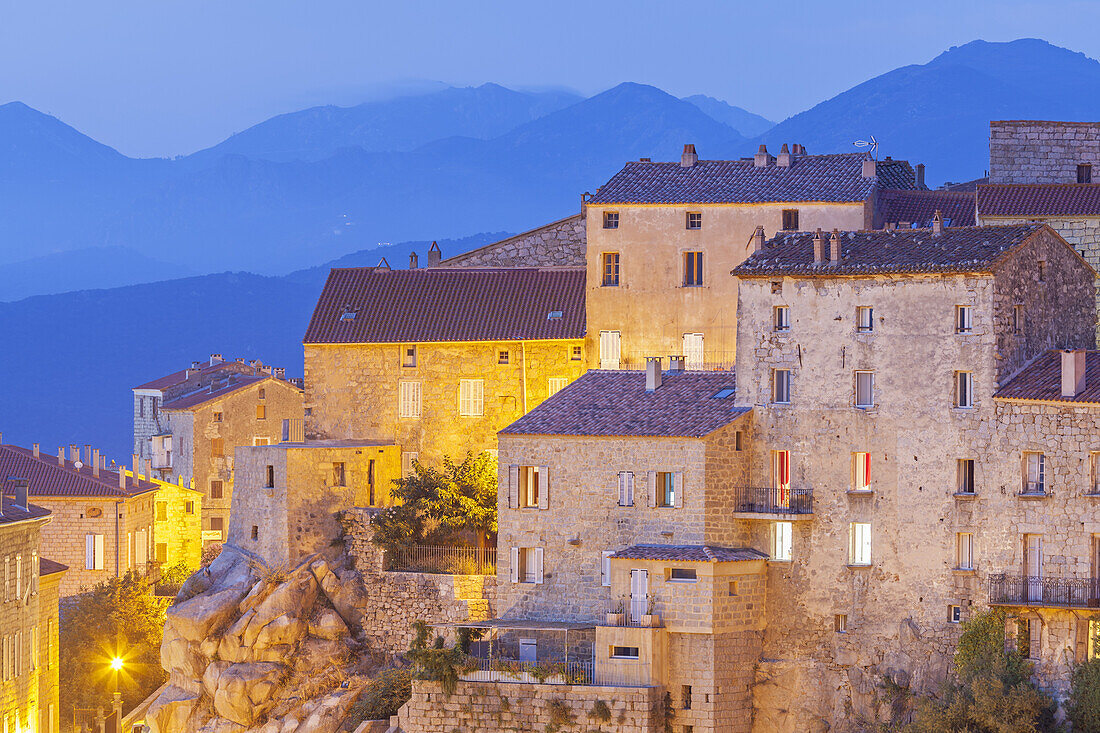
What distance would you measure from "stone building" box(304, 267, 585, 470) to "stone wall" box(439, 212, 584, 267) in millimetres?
3041

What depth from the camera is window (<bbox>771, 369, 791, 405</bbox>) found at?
55406 mm

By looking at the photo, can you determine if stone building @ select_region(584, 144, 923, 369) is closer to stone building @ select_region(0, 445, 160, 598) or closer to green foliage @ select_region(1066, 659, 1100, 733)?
green foliage @ select_region(1066, 659, 1100, 733)

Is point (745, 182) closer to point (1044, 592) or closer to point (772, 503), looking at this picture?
point (772, 503)

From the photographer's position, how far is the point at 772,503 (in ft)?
180

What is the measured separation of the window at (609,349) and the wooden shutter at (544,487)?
358 inches

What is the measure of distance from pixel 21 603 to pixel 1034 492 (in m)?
32.7

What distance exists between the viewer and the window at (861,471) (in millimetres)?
53875

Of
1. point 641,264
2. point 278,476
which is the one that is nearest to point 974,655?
point 641,264

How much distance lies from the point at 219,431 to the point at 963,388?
51.1 meters

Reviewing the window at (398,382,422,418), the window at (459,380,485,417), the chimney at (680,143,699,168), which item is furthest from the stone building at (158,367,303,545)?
the chimney at (680,143,699,168)

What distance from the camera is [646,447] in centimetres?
5566

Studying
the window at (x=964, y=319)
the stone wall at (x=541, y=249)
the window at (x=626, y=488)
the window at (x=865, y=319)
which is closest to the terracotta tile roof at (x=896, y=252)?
the window at (x=865, y=319)

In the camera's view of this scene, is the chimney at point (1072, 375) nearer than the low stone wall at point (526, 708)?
Yes

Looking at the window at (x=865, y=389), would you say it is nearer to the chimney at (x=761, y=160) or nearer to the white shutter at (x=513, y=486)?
the white shutter at (x=513, y=486)
